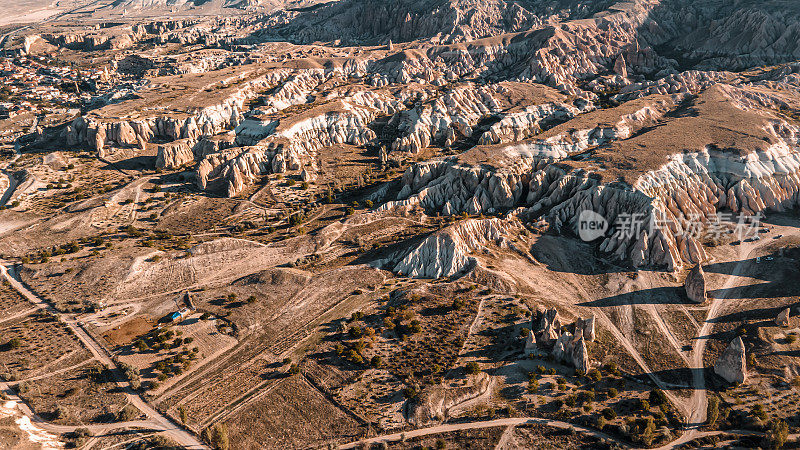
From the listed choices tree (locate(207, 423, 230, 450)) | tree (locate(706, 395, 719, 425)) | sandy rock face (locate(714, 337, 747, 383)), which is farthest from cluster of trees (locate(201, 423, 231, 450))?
sandy rock face (locate(714, 337, 747, 383))

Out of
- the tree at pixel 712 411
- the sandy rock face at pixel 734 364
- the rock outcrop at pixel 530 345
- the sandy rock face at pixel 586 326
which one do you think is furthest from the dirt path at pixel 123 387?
the sandy rock face at pixel 734 364

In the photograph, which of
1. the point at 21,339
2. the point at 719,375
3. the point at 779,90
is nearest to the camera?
the point at 719,375

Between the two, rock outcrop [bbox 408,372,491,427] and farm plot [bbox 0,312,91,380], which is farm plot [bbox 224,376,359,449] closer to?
rock outcrop [bbox 408,372,491,427]

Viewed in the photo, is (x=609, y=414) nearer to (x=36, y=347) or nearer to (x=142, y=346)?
(x=142, y=346)

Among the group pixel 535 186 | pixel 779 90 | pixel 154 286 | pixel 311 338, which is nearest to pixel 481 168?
pixel 535 186

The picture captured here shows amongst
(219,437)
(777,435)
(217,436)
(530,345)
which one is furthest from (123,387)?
(777,435)

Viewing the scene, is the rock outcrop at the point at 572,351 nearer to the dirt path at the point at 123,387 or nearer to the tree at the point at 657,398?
the tree at the point at 657,398

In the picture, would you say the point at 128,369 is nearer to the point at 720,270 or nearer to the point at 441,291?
the point at 441,291
